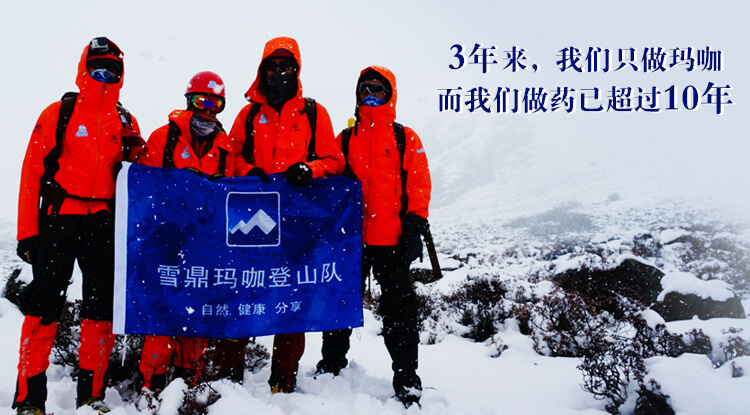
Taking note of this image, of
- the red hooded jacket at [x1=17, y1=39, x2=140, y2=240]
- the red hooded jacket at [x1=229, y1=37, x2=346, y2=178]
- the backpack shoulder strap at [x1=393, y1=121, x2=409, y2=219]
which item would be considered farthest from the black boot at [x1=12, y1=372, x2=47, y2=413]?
the backpack shoulder strap at [x1=393, y1=121, x2=409, y2=219]

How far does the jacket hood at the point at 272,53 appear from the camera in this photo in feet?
10.8

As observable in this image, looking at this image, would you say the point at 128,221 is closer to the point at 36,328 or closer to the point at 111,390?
the point at 36,328

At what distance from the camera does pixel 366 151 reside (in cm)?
350

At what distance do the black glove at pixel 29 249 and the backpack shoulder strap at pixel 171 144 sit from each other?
96 centimetres

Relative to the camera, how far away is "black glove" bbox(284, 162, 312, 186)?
3.09m

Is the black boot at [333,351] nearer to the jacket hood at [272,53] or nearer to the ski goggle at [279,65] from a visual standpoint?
the jacket hood at [272,53]

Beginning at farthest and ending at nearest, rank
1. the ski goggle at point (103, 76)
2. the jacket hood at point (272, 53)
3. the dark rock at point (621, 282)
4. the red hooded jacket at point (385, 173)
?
the dark rock at point (621, 282) < the red hooded jacket at point (385, 173) < the jacket hood at point (272, 53) < the ski goggle at point (103, 76)

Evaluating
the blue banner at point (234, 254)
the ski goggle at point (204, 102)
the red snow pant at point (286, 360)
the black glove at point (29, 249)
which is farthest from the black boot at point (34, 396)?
the ski goggle at point (204, 102)

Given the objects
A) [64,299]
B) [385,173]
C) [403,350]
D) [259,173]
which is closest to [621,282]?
[403,350]

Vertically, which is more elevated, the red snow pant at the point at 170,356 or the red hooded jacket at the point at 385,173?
the red hooded jacket at the point at 385,173

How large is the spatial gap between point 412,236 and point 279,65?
5.38 ft

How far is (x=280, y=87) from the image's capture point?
331 cm

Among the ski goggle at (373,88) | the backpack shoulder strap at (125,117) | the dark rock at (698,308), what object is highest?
the ski goggle at (373,88)

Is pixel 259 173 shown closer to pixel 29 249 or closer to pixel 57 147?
pixel 57 147
